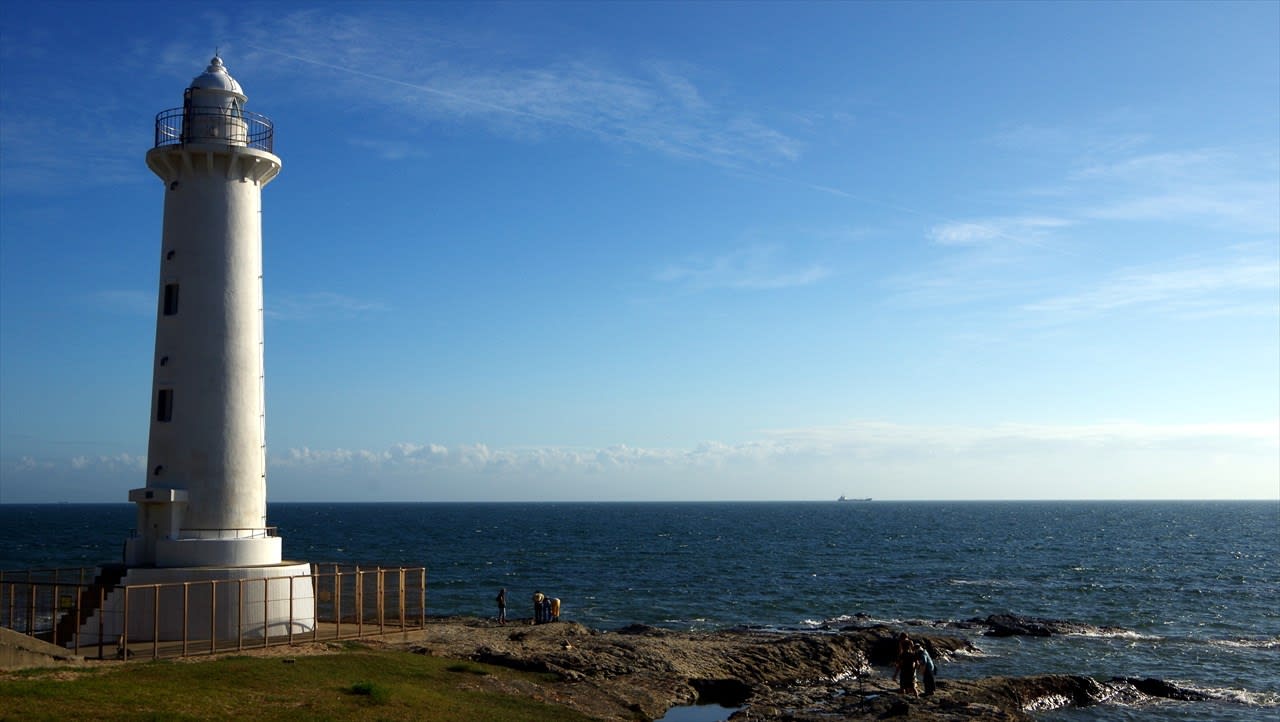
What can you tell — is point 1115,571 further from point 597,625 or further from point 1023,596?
point 597,625

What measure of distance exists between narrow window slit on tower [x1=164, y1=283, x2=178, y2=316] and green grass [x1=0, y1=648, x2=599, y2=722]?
1109 centimetres

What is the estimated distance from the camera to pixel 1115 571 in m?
84.5

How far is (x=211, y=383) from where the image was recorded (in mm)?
31328

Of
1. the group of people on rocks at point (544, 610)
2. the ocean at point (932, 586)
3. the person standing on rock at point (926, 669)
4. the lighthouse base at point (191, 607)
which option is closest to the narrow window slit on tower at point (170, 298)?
the lighthouse base at point (191, 607)

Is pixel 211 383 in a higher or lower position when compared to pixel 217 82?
lower

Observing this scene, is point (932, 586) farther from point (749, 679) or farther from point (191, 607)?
point (191, 607)

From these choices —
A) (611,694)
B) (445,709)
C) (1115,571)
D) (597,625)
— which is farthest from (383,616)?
(1115,571)

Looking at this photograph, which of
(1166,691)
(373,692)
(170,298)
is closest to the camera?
(373,692)

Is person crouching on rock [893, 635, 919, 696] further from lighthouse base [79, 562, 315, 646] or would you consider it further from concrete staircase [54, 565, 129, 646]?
concrete staircase [54, 565, 129, 646]

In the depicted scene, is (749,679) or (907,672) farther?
(749,679)

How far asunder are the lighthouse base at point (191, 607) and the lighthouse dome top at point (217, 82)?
1421 centimetres

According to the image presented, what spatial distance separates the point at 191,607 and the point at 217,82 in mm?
15500

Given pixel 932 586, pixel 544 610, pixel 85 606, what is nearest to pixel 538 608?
pixel 544 610

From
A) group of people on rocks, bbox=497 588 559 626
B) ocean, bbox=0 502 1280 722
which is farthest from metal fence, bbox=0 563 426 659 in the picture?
ocean, bbox=0 502 1280 722
